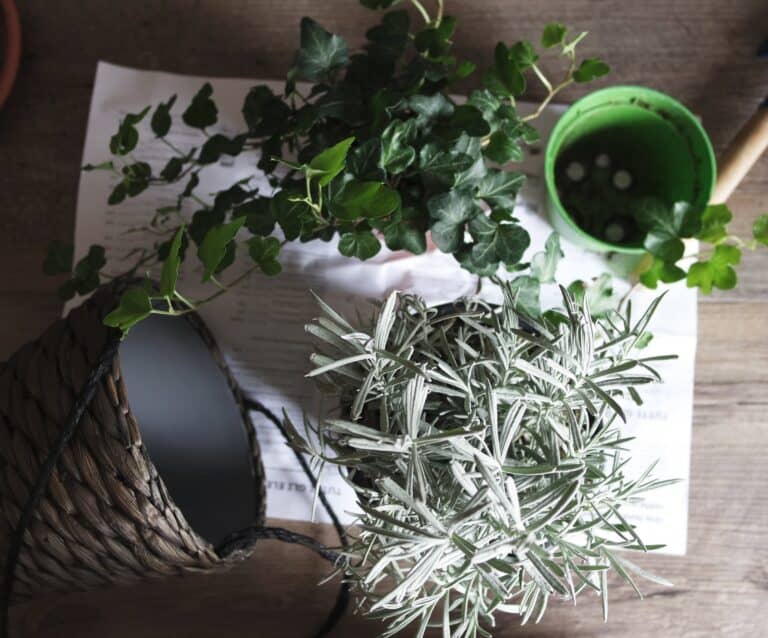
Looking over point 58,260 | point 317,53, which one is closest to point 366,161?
point 317,53

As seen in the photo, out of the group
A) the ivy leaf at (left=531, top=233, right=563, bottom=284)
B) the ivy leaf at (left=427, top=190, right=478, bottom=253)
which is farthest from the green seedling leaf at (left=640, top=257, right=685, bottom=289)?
the ivy leaf at (left=427, top=190, right=478, bottom=253)

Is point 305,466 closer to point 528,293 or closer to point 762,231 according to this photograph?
point 528,293

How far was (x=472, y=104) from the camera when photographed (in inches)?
23.1

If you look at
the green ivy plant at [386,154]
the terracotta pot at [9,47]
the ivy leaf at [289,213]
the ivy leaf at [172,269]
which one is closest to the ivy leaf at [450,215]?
the green ivy plant at [386,154]

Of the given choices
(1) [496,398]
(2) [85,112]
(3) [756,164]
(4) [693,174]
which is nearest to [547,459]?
(1) [496,398]

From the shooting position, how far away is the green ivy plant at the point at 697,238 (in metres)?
0.65

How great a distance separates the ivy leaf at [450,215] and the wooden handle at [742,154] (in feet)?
1.10

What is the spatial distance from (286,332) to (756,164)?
59 centimetres

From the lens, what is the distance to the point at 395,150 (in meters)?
0.53

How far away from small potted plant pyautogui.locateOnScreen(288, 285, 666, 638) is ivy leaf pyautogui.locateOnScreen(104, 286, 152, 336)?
120 mm

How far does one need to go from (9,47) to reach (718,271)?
849 millimetres

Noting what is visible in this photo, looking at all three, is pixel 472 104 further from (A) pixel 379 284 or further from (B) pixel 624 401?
(B) pixel 624 401

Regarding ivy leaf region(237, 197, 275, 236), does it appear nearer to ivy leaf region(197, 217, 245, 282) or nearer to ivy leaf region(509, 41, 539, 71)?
ivy leaf region(197, 217, 245, 282)

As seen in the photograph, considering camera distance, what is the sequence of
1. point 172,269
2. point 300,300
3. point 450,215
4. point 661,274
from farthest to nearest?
point 300,300
point 661,274
point 450,215
point 172,269
